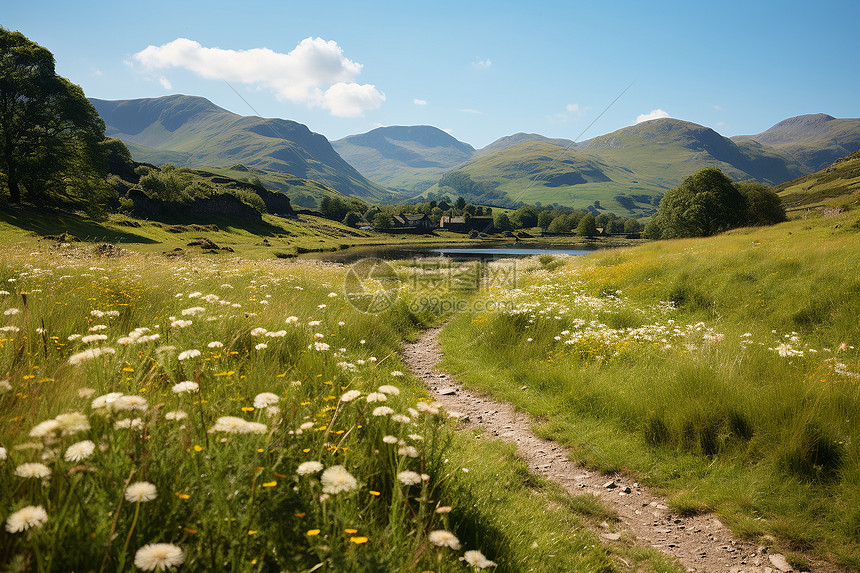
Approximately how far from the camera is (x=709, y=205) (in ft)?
148

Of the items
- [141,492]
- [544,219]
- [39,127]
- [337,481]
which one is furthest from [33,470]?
[544,219]

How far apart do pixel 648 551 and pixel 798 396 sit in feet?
12.5

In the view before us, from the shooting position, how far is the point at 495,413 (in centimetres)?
843

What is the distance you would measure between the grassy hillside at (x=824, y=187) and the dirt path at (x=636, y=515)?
459 ft

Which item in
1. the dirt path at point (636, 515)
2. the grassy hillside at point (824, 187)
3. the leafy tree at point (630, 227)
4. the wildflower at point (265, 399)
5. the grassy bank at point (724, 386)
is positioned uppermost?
the grassy hillside at point (824, 187)

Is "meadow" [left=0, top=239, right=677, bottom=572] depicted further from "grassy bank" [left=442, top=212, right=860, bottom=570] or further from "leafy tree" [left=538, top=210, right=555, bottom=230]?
"leafy tree" [left=538, top=210, right=555, bottom=230]

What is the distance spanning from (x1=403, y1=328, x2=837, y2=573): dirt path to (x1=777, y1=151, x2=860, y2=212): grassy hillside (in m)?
140

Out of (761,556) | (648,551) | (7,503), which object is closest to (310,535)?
(7,503)

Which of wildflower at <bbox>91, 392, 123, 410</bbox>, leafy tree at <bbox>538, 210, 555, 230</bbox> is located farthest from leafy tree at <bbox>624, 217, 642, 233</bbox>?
wildflower at <bbox>91, 392, 123, 410</bbox>

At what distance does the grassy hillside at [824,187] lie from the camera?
11965cm

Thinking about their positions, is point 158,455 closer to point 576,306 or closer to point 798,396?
point 798,396

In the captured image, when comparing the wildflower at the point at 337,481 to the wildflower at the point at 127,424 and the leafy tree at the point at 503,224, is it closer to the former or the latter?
the wildflower at the point at 127,424

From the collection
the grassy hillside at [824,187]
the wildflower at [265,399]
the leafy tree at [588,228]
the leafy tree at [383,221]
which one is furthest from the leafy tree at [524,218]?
the wildflower at [265,399]

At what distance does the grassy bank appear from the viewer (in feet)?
16.7
